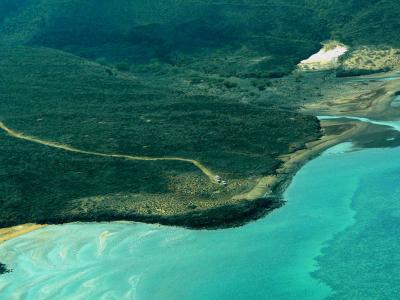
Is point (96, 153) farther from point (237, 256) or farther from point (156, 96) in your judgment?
point (237, 256)

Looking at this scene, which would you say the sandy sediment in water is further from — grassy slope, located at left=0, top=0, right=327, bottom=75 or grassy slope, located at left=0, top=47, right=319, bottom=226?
grassy slope, located at left=0, top=0, right=327, bottom=75

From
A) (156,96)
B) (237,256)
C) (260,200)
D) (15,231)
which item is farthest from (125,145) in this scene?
(237,256)

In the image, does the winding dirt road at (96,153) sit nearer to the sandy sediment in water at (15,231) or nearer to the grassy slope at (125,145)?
the grassy slope at (125,145)

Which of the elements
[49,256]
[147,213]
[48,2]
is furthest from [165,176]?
[48,2]

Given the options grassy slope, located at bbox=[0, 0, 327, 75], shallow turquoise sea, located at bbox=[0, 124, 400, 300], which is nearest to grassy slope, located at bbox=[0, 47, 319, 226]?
shallow turquoise sea, located at bbox=[0, 124, 400, 300]

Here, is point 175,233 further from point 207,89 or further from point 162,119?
point 207,89

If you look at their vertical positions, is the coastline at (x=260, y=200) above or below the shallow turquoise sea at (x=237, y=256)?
above

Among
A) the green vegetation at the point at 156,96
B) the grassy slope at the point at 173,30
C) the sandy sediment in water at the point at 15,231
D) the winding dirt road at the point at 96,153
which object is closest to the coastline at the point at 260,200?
the sandy sediment in water at the point at 15,231
